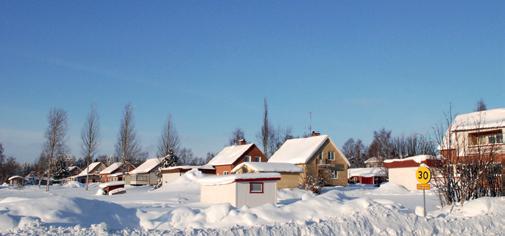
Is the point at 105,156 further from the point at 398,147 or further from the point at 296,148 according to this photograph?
the point at 296,148

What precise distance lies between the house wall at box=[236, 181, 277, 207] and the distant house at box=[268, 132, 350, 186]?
2177 centimetres

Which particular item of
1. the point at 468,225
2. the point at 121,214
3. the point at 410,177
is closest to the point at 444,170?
the point at 468,225

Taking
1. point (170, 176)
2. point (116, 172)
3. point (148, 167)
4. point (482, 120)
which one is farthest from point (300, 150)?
point (116, 172)

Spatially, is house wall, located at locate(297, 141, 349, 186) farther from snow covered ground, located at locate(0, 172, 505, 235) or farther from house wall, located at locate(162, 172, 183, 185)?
snow covered ground, located at locate(0, 172, 505, 235)

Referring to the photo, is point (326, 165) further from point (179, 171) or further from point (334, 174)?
point (179, 171)

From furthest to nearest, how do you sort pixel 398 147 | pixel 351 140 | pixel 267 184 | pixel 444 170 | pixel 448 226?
pixel 351 140
pixel 398 147
pixel 267 184
pixel 444 170
pixel 448 226

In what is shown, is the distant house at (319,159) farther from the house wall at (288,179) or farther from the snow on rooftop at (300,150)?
the house wall at (288,179)

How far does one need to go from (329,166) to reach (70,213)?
138 feet

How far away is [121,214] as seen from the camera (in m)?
13.8

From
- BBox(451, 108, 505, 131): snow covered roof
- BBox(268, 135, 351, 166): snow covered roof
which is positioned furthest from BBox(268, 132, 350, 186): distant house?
BBox(451, 108, 505, 131): snow covered roof

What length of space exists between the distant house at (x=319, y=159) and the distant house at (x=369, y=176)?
67.9 feet

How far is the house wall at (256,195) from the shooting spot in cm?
2845

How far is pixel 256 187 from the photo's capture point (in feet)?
94.9

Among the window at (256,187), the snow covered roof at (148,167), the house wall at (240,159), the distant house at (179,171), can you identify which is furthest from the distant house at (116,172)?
the window at (256,187)
